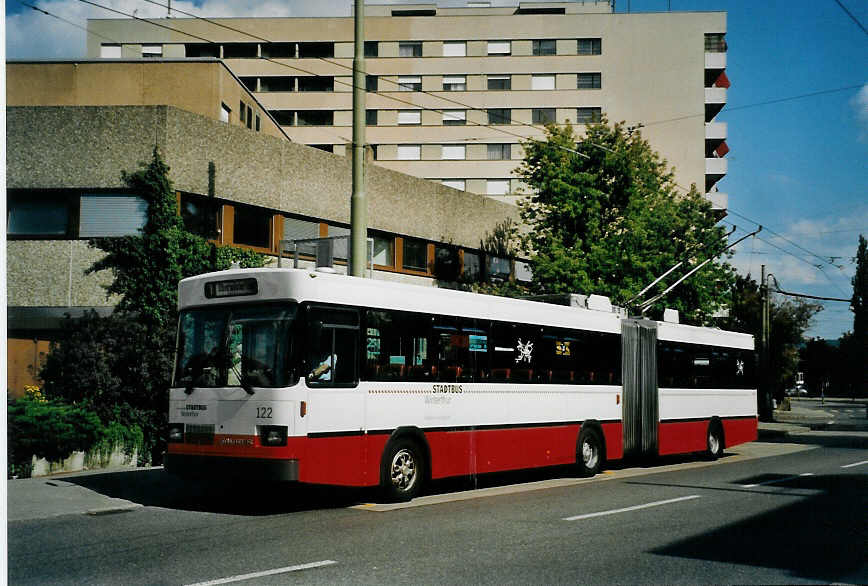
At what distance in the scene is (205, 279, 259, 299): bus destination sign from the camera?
38.5ft

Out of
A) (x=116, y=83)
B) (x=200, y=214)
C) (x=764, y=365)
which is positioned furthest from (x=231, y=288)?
(x=764, y=365)

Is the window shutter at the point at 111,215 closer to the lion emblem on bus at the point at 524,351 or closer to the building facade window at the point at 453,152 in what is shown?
the lion emblem on bus at the point at 524,351

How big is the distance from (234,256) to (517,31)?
49733 millimetres

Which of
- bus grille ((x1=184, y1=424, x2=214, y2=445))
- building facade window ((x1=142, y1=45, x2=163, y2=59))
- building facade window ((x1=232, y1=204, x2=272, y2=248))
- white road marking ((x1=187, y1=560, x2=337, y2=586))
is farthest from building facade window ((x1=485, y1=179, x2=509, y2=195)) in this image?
white road marking ((x1=187, y1=560, x2=337, y2=586))

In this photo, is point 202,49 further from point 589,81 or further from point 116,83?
point 116,83

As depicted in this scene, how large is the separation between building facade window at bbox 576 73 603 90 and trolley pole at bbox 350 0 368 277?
51.9m

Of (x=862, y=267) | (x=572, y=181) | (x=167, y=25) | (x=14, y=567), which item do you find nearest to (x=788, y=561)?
(x=14, y=567)

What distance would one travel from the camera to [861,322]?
9950cm

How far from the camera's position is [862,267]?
103 m

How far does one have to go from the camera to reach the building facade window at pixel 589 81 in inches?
2586

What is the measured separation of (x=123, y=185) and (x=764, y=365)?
96.5 feet

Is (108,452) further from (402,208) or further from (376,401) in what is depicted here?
(402,208)

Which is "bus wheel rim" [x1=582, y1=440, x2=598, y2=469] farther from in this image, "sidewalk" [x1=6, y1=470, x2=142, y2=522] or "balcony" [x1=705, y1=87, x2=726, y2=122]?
"balcony" [x1=705, y1=87, x2=726, y2=122]

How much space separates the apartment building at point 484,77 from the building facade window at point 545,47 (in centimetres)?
14
